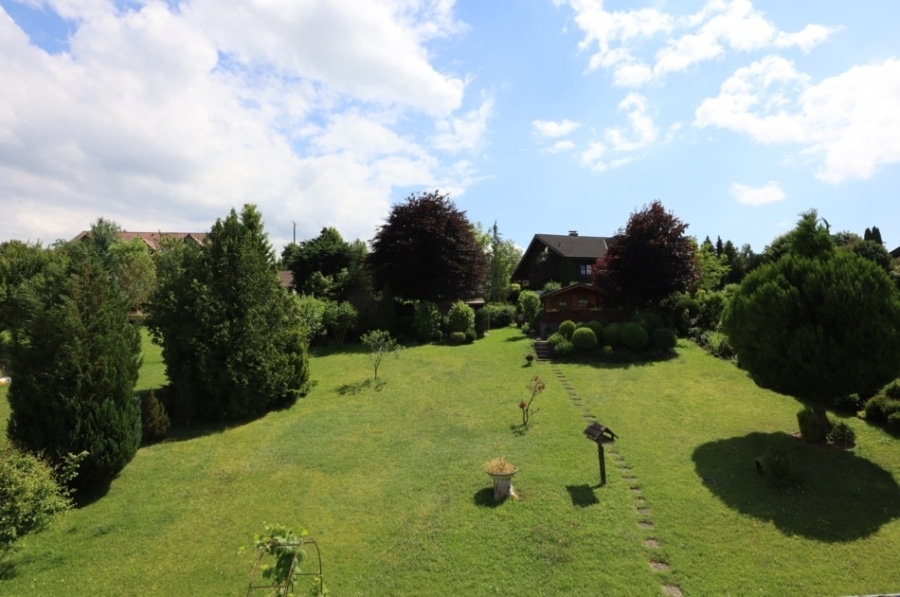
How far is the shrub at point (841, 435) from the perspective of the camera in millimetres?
13180

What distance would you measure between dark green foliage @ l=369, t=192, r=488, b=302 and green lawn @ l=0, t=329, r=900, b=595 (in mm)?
15044

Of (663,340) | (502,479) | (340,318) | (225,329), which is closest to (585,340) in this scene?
(663,340)

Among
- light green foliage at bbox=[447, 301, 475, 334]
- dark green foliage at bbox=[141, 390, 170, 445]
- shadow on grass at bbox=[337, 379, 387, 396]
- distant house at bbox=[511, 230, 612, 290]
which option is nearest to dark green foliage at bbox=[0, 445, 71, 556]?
dark green foliage at bbox=[141, 390, 170, 445]

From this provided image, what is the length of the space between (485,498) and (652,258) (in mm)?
21951

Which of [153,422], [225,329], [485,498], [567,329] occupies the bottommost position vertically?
[485,498]

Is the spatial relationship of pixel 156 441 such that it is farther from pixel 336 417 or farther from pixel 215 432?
pixel 336 417

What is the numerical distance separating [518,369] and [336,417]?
9.78 meters

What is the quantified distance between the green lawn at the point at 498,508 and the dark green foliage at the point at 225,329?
1.36 meters

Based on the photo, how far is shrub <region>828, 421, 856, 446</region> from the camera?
43.2ft

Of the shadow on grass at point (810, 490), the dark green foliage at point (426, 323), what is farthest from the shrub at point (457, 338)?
the shadow on grass at point (810, 490)

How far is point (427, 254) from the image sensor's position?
3219 centimetres

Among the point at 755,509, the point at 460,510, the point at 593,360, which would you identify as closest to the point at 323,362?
the point at 593,360

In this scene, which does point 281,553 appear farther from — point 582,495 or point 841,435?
point 841,435

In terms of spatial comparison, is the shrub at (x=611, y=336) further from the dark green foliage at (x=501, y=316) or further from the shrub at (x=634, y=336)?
the dark green foliage at (x=501, y=316)
